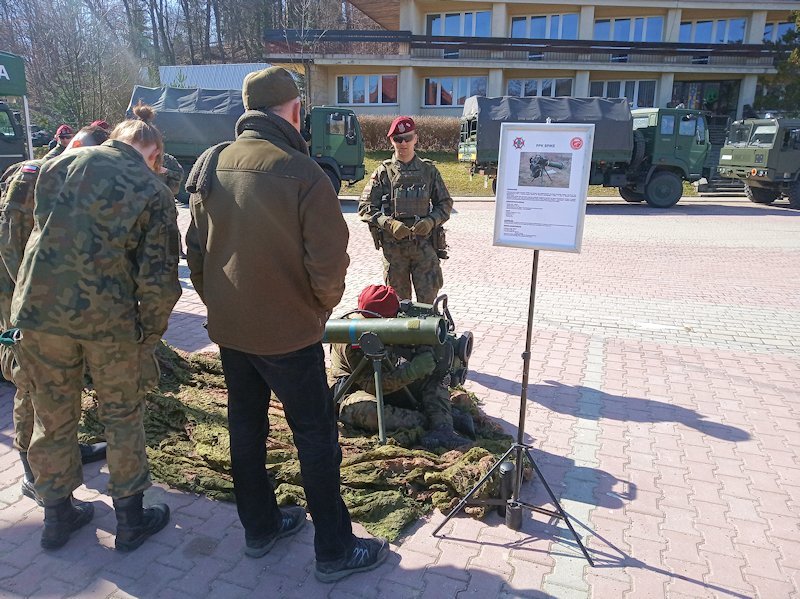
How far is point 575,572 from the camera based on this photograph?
106 inches

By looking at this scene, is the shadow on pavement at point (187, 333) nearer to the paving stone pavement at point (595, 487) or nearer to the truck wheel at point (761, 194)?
the paving stone pavement at point (595, 487)

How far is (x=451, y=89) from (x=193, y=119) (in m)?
18.9

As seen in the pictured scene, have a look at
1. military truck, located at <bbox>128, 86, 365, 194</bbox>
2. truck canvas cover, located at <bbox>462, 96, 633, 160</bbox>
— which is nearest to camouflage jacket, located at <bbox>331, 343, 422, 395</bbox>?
military truck, located at <bbox>128, 86, 365, 194</bbox>

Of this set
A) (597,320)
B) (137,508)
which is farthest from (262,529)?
(597,320)

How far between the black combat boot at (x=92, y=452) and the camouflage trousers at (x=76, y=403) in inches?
29.2

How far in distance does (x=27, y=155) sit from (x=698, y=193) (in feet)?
66.1

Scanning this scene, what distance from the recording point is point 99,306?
2494 mm

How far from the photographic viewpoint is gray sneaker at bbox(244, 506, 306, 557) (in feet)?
8.98

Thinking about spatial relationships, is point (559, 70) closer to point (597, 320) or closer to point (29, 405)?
point (597, 320)

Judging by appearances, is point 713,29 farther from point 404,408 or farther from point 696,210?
point 404,408

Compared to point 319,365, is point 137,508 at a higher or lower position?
lower

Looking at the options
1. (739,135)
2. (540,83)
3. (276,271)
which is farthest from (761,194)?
(276,271)

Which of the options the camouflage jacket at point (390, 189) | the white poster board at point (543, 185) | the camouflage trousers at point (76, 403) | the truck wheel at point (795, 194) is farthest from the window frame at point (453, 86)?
the camouflage trousers at point (76, 403)

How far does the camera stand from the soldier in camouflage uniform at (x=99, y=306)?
2.46 meters
